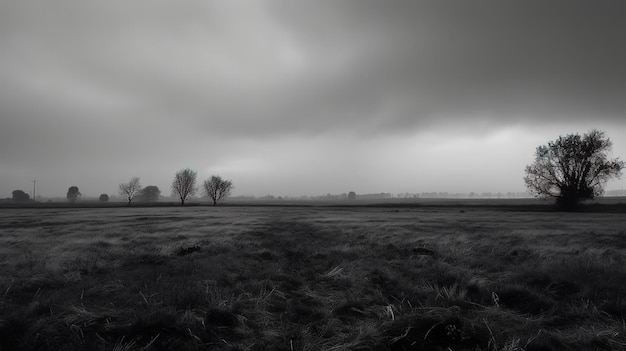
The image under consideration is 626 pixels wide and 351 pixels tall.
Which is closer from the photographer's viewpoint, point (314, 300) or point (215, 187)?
point (314, 300)

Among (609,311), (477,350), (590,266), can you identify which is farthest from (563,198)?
(477,350)

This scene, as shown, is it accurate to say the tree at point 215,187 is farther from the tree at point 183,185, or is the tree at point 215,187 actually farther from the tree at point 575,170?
the tree at point 575,170

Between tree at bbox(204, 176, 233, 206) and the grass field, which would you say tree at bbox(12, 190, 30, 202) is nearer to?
tree at bbox(204, 176, 233, 206)

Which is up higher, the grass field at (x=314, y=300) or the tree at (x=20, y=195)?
the tree at (x=20, y=195)

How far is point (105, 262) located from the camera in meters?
12.0

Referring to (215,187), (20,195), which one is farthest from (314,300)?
(20,195)

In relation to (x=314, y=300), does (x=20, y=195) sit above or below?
above

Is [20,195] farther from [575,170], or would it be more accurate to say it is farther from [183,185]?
[575,170]

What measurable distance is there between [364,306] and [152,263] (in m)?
8.74

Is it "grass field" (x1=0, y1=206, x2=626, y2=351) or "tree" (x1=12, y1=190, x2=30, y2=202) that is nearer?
"grass field" (x1=0, y1=206, x2=626, y2=351)

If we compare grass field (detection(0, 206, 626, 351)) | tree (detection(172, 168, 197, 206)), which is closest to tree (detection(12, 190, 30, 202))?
tree (detection(172, 168, 197, 206))

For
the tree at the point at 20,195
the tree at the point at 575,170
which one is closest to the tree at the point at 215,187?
the tree at the point at 575,170

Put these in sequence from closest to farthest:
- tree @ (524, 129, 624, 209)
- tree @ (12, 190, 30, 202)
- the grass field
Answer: the grass field
tree @ (524, 129, 624, 209)
tree @ (12, 190, 30, 202)

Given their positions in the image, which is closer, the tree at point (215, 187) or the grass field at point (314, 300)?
the grass field at point (314, 300)
